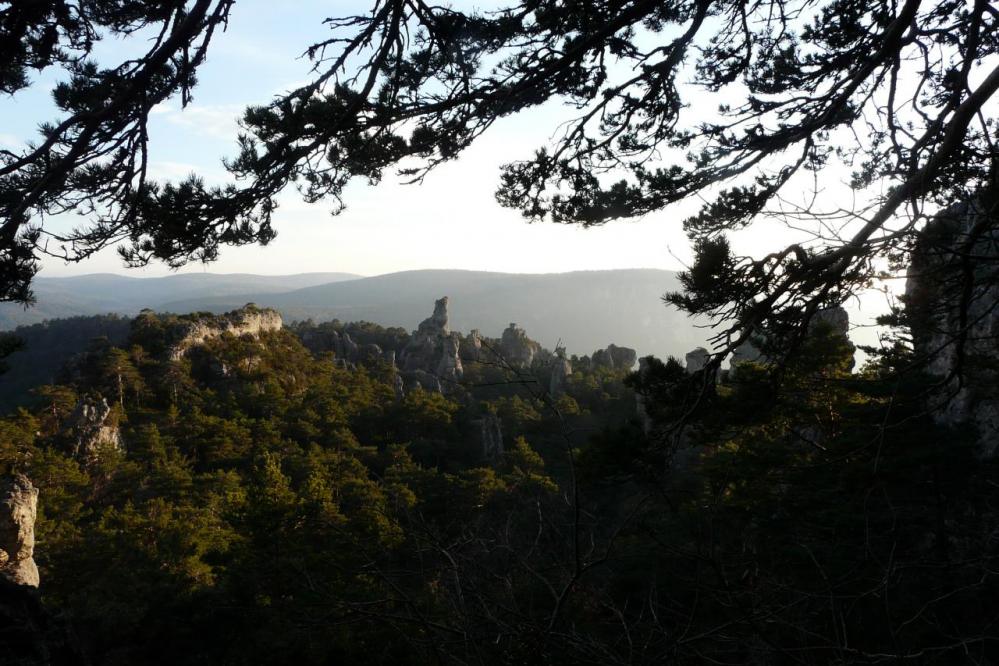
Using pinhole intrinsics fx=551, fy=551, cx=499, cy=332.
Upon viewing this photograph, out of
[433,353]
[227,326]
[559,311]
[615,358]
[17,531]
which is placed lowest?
[17,531]

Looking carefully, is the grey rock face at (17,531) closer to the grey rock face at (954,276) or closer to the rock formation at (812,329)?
the rock formation at (812,329)

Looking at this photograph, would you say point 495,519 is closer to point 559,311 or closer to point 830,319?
point 830,319

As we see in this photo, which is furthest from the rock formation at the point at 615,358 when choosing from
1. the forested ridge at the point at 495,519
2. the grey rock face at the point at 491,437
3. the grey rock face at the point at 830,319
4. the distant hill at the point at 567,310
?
the distant hill at the point at 567,310

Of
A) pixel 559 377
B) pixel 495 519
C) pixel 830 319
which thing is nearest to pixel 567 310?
pixel 559 377

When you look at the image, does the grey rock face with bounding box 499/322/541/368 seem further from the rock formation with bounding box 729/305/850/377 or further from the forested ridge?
the rock formation with bounding box 729/305/850/377

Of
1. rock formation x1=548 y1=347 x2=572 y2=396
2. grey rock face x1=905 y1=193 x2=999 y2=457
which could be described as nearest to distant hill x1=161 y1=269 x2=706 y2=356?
rock formation x1=548 y1=347 x2=572 y2=396

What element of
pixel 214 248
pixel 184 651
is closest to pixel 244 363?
pixel 184 651
